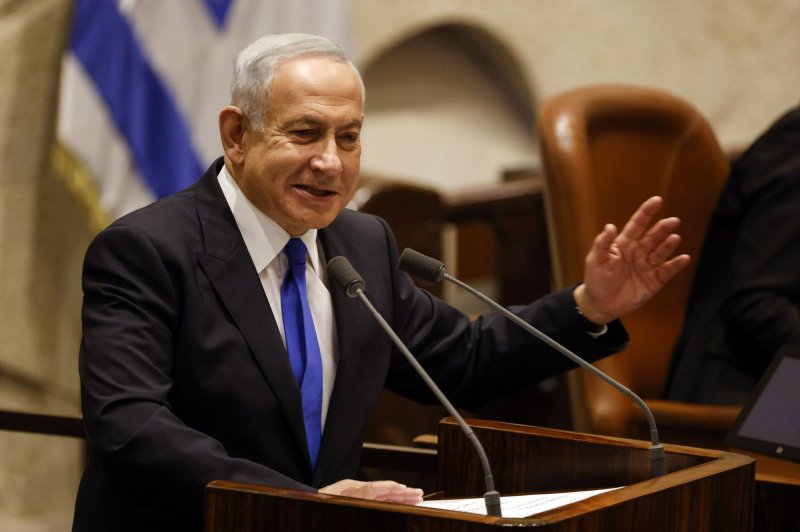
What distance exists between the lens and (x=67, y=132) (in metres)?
3.14

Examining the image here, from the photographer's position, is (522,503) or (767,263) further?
(767,263)

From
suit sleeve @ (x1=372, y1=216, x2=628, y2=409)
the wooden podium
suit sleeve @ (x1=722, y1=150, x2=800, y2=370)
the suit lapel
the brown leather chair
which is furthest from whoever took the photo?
the brown leather chair

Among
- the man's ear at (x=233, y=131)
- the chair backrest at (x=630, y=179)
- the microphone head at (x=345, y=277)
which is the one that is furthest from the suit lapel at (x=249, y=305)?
the chair backrest at (x=630, y=179)

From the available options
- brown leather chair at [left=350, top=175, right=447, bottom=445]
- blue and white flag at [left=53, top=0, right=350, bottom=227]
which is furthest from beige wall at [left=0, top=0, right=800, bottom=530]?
brown leather chair at [left=350, top=175, right=447, bottom=445]

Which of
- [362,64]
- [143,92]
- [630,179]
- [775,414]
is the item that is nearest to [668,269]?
[775,414]

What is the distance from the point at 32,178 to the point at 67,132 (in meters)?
0.29

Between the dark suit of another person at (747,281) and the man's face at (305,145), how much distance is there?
4.49ft

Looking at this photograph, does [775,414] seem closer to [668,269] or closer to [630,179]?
[668,269]

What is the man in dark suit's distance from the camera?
→ 1686mm

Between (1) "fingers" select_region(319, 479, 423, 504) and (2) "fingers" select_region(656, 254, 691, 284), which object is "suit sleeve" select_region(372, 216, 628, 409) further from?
(1) "fingers" select_region(319, 479, 423, 504)

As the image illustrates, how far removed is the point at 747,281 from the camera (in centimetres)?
295

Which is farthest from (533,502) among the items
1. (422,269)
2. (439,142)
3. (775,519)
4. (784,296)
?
(439,142)

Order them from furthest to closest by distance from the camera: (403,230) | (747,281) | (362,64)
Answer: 1. (362,64)
2. (403,230)
3. (747,281)

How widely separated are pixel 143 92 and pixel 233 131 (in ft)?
4.63
